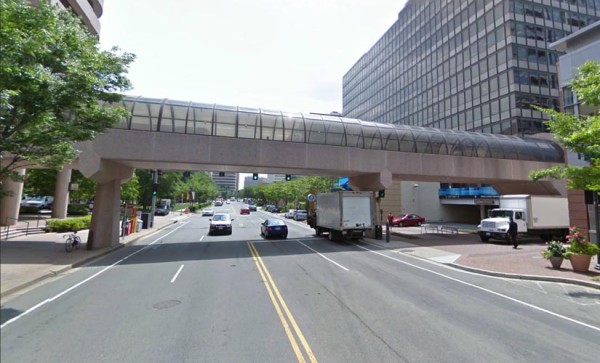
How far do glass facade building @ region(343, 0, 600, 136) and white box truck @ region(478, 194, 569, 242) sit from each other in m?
19.5

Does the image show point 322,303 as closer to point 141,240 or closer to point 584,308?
point 584,308


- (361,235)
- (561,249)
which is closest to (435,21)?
(361,235)

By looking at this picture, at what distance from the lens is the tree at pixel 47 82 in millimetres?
7002

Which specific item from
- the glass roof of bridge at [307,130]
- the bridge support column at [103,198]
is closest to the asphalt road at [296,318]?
the bridge support column at [103,198]

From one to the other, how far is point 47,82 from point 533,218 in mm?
28166

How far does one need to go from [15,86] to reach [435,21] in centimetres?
7017

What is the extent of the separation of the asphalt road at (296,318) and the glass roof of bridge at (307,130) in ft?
33.1

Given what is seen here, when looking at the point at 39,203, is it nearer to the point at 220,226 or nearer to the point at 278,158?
the point at 220,226

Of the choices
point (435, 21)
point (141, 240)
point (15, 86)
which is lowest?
point (141, 240)

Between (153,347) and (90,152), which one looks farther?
(90,152)

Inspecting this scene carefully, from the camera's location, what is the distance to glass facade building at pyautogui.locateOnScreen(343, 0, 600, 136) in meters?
47.2

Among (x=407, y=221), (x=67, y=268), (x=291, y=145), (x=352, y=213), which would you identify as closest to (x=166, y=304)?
(x=67, y=268)

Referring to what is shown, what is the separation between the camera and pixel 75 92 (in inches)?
340

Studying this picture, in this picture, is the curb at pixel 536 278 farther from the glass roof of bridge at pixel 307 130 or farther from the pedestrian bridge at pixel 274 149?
the glass roof of bridge at pixel 307 130
